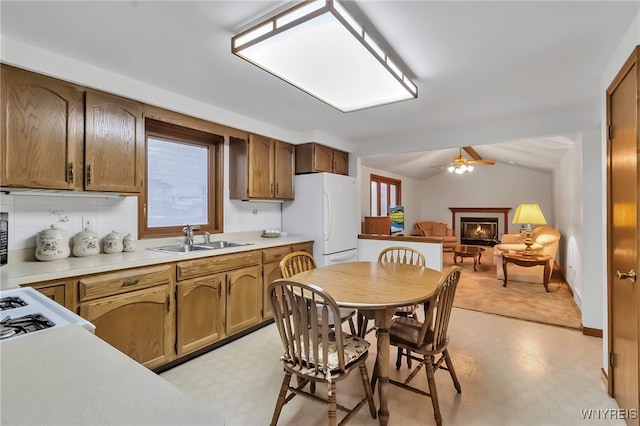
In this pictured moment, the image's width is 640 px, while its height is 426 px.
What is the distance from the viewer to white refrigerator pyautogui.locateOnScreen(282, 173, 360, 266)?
379 cm

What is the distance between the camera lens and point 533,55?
2027 millimetres

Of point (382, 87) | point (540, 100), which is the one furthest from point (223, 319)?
point (540, 100)

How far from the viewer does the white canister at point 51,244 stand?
83.1 inches

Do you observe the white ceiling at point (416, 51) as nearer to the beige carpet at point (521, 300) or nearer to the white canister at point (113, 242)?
the white canister at point (113, 242)

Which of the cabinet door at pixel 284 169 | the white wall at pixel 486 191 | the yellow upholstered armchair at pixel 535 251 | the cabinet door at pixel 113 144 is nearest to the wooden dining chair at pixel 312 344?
the cabinet door at pixel 113 144

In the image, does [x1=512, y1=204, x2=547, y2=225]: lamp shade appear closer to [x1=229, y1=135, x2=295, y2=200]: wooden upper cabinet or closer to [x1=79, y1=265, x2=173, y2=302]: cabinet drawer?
[x1=229, y1=135, x2=295, y2=200]: wooden upper cabinet

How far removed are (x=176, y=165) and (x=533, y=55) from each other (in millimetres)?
3075

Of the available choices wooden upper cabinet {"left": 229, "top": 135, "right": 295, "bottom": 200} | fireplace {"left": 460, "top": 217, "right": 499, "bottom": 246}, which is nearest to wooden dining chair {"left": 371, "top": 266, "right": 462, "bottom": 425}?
wooden upper cabinet {"left": 229, "top": 135, "right": 295, "bottom": 200}

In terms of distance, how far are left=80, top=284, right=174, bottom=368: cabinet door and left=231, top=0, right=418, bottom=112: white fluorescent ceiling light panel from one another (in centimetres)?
174

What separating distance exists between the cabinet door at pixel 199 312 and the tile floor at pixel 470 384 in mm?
145

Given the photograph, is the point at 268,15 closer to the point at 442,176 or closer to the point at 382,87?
the point at 382,87

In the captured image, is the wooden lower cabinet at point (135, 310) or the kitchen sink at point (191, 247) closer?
the wooden lower cabinet at point (135, 310)

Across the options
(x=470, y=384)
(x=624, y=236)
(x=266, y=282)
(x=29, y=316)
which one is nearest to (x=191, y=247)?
(x=266, y=282)

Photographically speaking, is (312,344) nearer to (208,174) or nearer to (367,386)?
(367,386)
